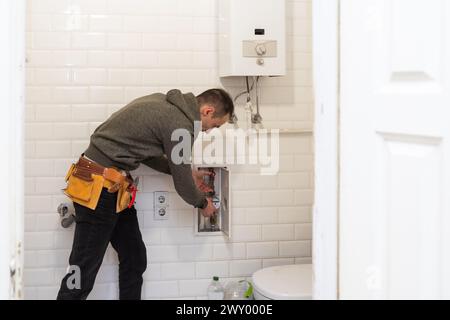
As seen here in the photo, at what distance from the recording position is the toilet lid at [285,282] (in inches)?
99.3

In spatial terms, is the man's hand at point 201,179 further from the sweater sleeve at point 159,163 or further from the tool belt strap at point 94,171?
the tool belt strap at point 94,171

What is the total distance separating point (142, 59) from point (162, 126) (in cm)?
58

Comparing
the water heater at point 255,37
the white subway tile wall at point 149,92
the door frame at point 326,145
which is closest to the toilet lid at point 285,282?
the white subway tile wall at point 149,92

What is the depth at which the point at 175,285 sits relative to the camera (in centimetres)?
309

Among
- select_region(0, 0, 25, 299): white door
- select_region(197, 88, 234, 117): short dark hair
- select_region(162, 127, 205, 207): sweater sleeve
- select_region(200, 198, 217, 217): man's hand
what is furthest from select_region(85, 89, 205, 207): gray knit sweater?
select_region(0, 0, 25, 299): white door

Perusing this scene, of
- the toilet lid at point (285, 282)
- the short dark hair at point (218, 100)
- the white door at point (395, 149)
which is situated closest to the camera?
the white door at point (395, 149)

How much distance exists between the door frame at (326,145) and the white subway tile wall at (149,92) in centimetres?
176

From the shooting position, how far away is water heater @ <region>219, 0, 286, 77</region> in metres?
2.84

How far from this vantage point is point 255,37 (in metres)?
2.86

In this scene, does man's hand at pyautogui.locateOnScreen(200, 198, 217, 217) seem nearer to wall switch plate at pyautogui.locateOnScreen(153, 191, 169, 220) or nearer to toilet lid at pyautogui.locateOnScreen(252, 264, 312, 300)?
wall switch plate at pyautogui.locateOnScreen(153, 191, 169, 220)

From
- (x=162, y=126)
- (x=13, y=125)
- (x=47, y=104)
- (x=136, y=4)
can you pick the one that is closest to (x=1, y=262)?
(x=13, y=125)

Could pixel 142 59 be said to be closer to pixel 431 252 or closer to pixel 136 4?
pixel 136 4

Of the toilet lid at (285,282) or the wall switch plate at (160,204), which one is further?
the wall switch plate at (160,204)

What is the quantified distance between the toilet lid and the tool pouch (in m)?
0.95
